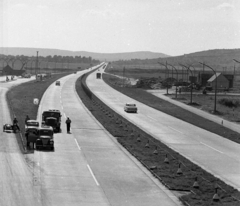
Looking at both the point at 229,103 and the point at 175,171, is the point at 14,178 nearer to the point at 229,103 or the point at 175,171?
the point at 175,171

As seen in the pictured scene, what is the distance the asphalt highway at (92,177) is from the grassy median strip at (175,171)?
70 cm

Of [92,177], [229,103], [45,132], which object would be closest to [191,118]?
[229,103]

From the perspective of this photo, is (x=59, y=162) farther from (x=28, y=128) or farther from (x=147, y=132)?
(x=147, y=132)

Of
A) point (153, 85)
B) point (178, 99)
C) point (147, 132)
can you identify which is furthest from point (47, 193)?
point (153, 85)

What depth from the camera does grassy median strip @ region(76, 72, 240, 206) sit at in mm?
23484

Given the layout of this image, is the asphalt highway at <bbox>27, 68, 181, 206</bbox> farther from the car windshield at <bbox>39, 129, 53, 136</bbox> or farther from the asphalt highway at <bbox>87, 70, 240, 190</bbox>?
the asphalt highway at <bbox>87, 70, 240, 190</bbox>

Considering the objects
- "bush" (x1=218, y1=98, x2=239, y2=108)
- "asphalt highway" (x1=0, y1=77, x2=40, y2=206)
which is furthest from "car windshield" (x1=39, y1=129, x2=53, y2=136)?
"bush" (x1=218, y1=98, x2=239, y2=108)

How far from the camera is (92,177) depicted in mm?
27297

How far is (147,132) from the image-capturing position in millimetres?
46969

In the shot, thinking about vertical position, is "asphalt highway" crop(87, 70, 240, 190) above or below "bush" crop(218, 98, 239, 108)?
below

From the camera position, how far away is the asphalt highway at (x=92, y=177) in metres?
23.1

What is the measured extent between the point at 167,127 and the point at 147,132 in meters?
4.71

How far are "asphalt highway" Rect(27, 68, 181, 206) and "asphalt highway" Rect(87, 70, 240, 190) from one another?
4.59 m

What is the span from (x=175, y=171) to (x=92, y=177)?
523 cm
